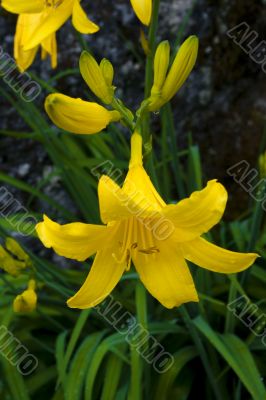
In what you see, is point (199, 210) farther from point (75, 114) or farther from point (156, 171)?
point (156, 171)

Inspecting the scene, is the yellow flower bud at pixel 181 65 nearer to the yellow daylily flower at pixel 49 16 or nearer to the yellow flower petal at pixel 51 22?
the yellow daylily flower at pixel 49 16

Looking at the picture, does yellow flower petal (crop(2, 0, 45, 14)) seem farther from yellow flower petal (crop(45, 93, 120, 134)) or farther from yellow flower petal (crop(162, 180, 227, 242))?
yellow flower petal (crop(162, 180, 227, 242))

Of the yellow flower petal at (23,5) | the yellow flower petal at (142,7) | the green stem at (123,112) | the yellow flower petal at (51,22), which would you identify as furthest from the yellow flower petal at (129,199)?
the yellow flower petal at (23,5)

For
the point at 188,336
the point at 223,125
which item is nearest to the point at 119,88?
the point at 223,125

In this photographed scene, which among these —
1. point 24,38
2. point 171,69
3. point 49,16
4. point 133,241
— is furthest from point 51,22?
point 133,241

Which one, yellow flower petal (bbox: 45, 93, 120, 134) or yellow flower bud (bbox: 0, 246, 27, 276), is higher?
yellow flower petal (bbox: 45, 93, 120, 134)

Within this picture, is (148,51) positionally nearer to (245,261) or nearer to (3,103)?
(245,261)

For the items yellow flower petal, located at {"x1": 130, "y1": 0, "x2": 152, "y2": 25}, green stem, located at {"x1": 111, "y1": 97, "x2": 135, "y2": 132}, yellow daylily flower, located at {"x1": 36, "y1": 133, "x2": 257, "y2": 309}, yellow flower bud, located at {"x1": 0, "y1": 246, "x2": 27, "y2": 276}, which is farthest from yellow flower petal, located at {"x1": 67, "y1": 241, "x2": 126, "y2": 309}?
yellow flower petal, located at {"x1": 130, "y1": 0, "x2": 152, "y2": 25}
